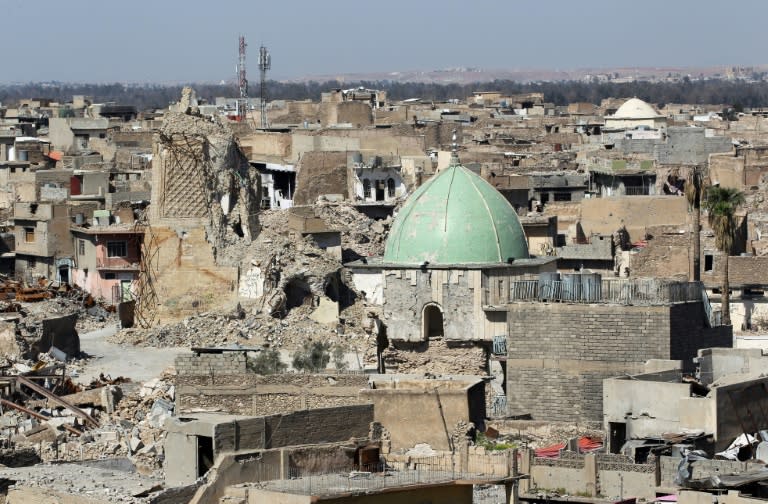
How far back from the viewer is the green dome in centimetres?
2453

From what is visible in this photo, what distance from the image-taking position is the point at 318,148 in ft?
160

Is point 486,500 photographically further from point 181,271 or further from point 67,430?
point 181,271

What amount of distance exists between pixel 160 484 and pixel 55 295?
19.7 m

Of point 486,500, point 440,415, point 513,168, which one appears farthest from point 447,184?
point 513,168

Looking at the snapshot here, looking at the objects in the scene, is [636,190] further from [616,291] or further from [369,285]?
[616,291]

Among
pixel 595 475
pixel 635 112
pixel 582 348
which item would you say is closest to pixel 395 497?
pixel 595 475

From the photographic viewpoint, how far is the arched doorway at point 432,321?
80.3 ft

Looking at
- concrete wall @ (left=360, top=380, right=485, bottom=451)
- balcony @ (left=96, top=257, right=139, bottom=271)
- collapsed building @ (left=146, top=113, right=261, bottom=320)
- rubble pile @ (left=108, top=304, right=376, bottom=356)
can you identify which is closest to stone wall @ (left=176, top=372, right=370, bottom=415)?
concrete wall @ (left=360, top=380, right=485, bottom=451)

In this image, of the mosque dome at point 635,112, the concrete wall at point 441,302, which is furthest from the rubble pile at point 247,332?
the mosque dome at point 635,112

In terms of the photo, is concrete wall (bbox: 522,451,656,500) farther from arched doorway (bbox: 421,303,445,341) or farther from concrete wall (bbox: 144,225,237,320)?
concrete wall (bbox: 144,225,237,320)

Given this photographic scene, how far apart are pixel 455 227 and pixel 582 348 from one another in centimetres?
409

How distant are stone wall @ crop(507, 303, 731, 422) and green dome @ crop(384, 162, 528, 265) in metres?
3.40

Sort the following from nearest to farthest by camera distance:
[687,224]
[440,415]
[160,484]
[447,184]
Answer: [160,484]
[440,415]
[447,184]
[687,224]

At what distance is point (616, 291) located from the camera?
21.0m
